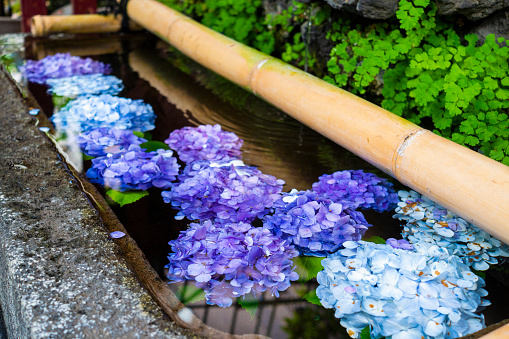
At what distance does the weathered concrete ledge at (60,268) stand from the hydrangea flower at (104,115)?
2.78ft

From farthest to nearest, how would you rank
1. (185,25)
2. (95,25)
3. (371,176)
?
(95,25), (185,25), (371,176)

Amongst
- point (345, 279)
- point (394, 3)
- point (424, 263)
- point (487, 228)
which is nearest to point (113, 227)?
point (345, 279)

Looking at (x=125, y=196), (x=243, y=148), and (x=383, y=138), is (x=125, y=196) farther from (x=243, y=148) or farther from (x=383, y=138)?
(x=383, y=138)

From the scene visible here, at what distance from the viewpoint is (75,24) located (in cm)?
557

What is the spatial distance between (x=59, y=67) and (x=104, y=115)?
4.69 feet

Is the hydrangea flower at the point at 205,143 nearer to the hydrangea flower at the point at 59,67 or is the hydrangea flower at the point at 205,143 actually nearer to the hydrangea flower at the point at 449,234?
the hydrangea flower at the point at 449,234

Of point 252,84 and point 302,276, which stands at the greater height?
point 252,84

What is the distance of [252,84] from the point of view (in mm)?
3492

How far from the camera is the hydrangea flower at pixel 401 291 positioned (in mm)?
1691

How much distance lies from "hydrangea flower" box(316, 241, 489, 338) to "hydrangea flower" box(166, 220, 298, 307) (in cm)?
18

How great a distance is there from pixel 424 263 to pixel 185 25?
337 cm

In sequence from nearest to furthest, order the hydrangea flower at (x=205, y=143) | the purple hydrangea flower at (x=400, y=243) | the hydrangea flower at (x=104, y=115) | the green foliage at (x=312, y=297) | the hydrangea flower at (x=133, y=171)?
the green foliage at (x=312, y=297) → the purple hydrangea flower at (x=400, y=243) → the hydrangea flower at (x=133, y=171) → the hydrangea flower at (x=205, y=143) → the hydrangea flower at (x=104, y=115)

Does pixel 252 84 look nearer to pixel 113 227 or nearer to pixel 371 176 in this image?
pixel 371 176

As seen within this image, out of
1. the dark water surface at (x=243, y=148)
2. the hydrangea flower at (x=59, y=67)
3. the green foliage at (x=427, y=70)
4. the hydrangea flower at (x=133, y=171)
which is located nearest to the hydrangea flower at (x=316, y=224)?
the dark water surface at (x=243, y=148)
